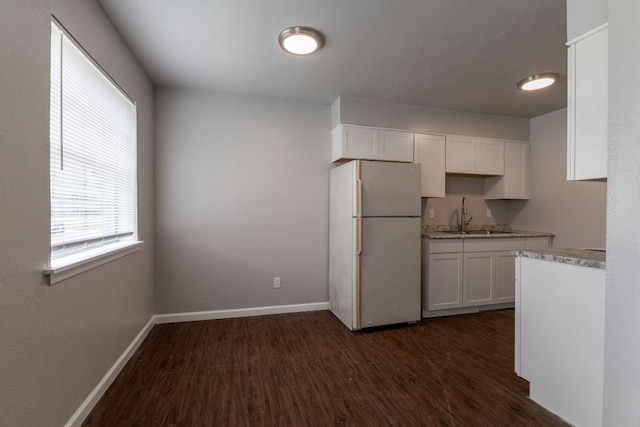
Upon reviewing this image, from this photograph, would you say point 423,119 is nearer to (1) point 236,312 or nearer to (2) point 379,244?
(2) point 379,244

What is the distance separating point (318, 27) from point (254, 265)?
7.81 ft

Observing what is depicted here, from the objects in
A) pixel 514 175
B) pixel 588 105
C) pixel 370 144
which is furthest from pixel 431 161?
pixel 588 105

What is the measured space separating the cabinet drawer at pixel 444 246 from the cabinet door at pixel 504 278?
1.81 ft

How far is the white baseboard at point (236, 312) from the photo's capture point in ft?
9.70

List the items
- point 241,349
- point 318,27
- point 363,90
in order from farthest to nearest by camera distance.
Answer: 1. point 363,90
2. point 241,349
3. point 318,27

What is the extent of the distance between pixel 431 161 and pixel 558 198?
5.69ft

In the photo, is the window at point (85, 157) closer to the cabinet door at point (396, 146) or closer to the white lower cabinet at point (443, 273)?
the cabinet door at point (396, 146)

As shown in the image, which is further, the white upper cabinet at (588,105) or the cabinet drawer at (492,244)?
the cabinet drawer at (492,244)

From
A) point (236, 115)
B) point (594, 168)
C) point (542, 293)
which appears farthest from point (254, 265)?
point (594, 168)

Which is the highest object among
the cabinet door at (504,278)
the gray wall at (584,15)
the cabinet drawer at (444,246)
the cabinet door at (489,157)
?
the gray wall at (584,15)

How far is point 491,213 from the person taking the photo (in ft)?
13.3

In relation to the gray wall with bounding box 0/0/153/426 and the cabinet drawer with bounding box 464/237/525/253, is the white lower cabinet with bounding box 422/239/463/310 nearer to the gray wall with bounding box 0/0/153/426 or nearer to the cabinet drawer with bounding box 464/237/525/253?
the cabinet drawer with bounding box 464/237/525/253

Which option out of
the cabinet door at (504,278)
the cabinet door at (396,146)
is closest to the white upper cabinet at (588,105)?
the cabinet door at (396,146)

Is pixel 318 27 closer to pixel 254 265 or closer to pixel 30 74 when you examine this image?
pixel 30 74
